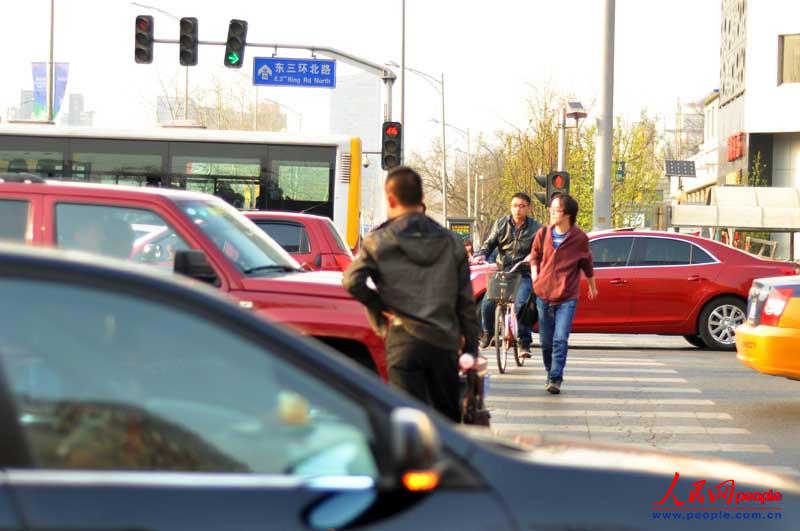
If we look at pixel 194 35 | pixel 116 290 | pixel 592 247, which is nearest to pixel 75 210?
pixel 116 290

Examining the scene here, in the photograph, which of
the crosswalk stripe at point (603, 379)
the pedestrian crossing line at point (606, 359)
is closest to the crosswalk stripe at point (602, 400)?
the crosswalk stripe at point (603, 379)

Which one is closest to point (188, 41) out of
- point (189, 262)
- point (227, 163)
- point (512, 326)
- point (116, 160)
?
point (227, 163)

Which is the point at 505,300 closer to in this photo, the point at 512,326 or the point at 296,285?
the point at 512,326

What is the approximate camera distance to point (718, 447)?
965 centimetres

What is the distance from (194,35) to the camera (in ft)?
85.7

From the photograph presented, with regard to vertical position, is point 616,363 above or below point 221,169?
below

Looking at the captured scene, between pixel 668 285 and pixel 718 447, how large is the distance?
26.8ft

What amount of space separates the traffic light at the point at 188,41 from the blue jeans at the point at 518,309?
39.6 ft

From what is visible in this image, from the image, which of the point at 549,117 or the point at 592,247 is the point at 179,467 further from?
the point at 549,117

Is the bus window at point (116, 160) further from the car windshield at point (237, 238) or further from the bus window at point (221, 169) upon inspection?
the car windshield at point (237, 238)

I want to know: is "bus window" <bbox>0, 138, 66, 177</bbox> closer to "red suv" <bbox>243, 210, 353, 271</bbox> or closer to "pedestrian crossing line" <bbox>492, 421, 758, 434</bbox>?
"red suv" <bbox>243, 210, 353, 271</bbox>

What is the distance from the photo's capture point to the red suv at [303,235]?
1584cm

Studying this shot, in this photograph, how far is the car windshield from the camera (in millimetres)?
8031

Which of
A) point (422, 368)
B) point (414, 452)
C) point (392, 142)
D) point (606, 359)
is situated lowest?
point (606, 359)
